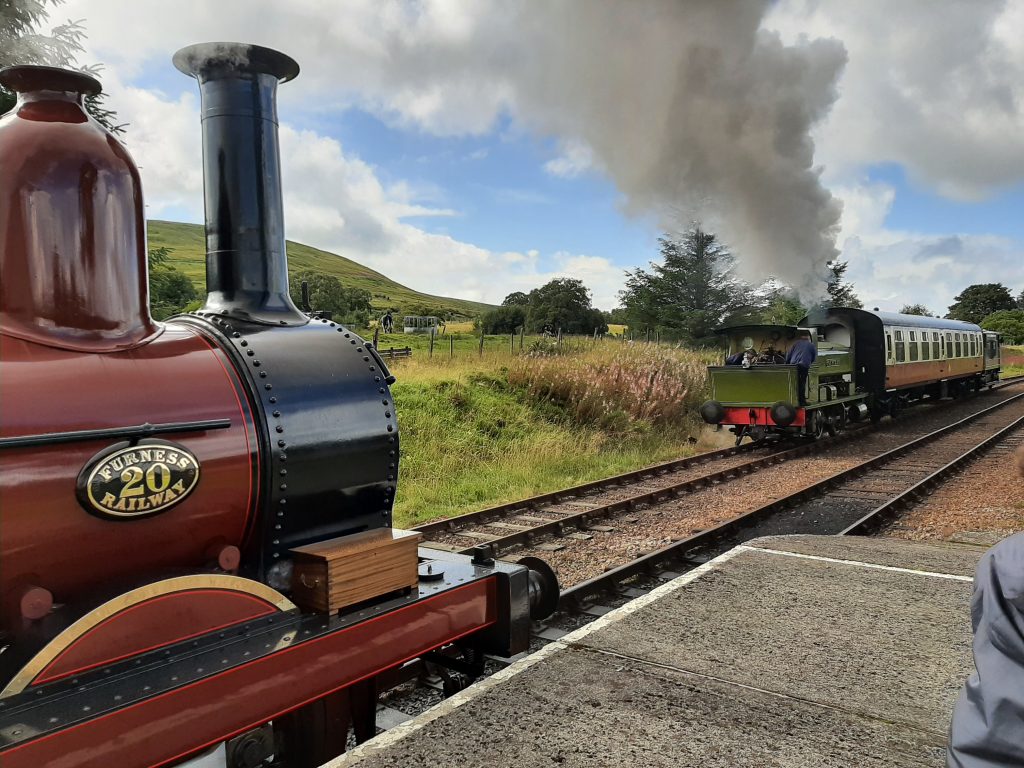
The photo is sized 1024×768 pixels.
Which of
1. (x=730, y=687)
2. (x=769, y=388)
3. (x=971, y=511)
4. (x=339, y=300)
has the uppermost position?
(x=339, y=300)

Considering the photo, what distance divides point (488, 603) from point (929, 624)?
242 centimetres

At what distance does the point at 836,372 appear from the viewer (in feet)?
45.8

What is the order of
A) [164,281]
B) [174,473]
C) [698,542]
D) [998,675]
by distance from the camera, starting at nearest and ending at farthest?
[998,675], [174,473], [698,542], [164,281]

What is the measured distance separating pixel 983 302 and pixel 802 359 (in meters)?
87.6

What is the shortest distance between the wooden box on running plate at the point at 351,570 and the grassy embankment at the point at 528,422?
4552mm

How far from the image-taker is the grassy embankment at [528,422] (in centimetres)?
922

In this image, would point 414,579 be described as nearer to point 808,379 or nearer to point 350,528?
point 350,528

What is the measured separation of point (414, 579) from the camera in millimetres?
2877

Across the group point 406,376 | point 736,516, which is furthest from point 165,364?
point 406,376

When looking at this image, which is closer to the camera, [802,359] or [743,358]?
[802,359]

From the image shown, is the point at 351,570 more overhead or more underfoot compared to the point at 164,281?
more underfoot

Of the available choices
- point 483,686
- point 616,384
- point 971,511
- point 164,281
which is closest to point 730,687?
point 483,686

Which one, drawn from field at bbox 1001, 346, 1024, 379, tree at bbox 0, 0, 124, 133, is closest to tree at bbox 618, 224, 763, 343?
field at bbox 1001, 346, 1024, 379

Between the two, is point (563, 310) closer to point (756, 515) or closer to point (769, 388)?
point (769, 388)
